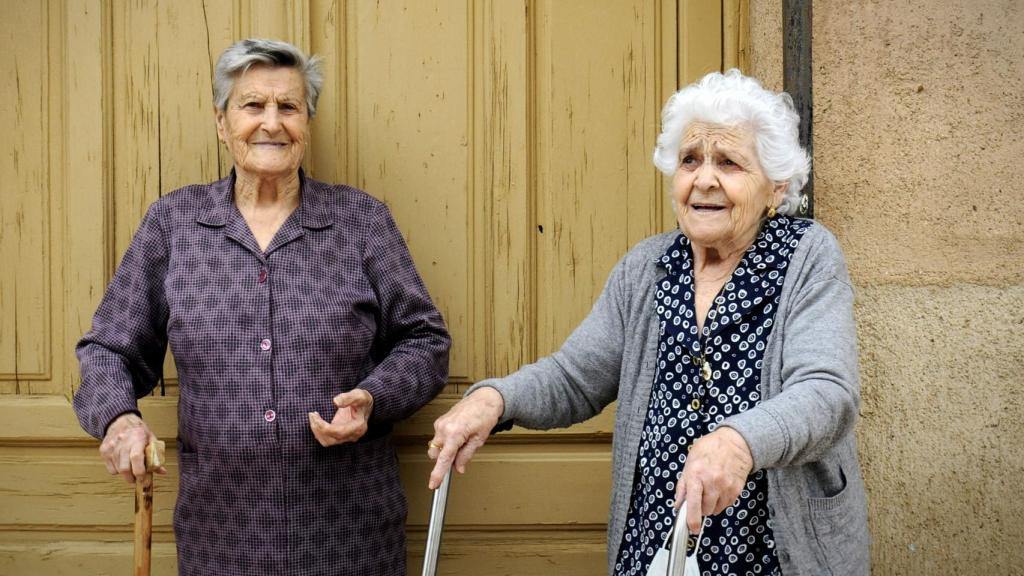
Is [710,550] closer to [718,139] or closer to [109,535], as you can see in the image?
[718,139]

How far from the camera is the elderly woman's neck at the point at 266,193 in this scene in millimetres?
2312

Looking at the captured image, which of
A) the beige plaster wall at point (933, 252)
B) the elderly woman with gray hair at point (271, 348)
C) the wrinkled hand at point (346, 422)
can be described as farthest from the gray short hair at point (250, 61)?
the beige plaster wall at point (933, 252)

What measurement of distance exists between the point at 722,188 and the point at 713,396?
40 cm

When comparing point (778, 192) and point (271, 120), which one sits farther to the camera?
point (271, 120)

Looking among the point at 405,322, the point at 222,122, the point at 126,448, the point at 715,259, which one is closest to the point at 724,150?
the point at 715,259

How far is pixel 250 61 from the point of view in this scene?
87.9 inches

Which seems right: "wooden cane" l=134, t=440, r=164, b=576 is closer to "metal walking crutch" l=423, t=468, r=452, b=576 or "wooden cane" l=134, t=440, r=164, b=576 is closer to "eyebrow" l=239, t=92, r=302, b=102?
"metal walking crutch" l=423, t=468, r=452, b=576

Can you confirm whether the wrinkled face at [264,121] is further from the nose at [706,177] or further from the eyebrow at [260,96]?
the nose at [706,177]

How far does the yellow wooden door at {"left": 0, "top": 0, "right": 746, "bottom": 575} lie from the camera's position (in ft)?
8.52

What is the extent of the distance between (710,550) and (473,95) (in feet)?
4.46

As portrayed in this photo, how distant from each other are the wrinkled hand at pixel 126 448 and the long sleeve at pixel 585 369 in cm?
77

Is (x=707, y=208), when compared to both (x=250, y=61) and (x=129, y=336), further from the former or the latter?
(x=129, y=336)

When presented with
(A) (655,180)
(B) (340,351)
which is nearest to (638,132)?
(A) (655,180)

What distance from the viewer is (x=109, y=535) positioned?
2.63 metres
